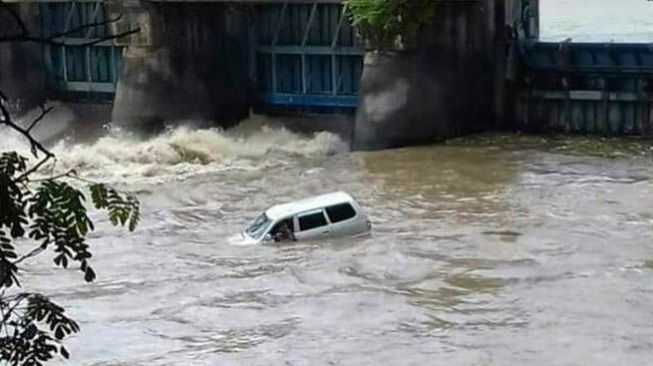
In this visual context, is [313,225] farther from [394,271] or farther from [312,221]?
[394,271]

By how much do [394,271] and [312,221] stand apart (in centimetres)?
227

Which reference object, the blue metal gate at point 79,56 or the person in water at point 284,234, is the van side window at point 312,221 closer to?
the person in water at point 284,234

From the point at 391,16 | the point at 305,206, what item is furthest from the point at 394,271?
the point at 391,16

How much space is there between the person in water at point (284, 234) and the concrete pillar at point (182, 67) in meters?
12.3

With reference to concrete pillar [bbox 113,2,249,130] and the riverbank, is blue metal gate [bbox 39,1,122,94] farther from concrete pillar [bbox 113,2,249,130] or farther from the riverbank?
the riverbank

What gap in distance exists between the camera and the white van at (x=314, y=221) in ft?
61.9

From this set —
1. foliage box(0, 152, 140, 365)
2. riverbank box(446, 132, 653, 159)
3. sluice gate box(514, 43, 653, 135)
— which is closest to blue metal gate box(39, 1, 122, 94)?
riverbank box(446, 132, 653, 159)

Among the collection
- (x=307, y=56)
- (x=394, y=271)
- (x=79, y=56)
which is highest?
(x=307, y=56)

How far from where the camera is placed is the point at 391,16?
1083 inches

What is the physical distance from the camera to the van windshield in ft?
62.7

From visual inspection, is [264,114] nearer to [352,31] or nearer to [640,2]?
[352,31]

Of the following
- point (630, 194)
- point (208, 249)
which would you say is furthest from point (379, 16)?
point (208, 249)

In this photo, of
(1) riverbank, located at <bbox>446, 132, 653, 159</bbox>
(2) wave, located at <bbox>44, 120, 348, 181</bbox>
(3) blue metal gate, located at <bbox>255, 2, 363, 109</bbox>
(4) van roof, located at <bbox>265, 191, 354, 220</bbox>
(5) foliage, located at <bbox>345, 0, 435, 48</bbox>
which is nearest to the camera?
(4) van roof, located at <bbox>265, 191, 354, 220</bbox>

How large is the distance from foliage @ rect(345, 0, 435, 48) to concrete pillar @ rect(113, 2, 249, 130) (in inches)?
177
